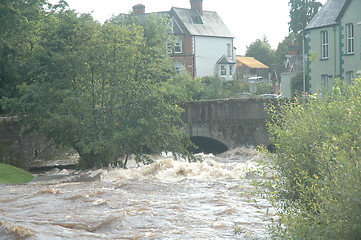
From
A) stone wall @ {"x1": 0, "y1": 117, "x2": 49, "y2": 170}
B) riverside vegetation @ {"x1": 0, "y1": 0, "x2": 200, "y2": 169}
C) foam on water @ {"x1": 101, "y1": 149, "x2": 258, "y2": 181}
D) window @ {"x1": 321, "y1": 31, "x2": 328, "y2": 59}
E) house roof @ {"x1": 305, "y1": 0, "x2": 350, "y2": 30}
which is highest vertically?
house roof @ {"x1": 305, "y1": 0, "x2": 350, "y2": 30}

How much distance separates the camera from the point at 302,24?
75312 mm

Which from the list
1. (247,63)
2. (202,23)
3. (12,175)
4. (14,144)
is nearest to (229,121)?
(14,144)

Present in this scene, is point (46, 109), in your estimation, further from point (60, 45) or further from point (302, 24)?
point (302, 24)

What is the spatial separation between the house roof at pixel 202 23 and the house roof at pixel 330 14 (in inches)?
948

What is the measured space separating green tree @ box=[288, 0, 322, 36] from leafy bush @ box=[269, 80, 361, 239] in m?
64.2

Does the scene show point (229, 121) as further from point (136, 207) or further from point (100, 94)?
point (136, 207)

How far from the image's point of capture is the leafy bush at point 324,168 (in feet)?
26.1

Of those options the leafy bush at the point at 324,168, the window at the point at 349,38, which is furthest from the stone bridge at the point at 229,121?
the leafy bush at the point at 324,168

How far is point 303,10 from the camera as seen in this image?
7469cm

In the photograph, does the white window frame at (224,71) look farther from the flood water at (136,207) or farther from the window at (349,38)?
the flood water at (136,207)

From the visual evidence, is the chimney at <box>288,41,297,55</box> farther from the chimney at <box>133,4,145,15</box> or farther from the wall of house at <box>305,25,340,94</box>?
the wall of house at <box>305,25,340,94</box>

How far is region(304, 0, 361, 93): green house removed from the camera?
35656 mm

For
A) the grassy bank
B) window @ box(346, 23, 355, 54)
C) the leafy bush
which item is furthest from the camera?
window @ box(346, 23, 355, 54)

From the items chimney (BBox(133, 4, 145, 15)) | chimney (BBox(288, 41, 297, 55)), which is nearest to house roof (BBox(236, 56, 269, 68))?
chimney (BBox(288, 41, 297, 55))
